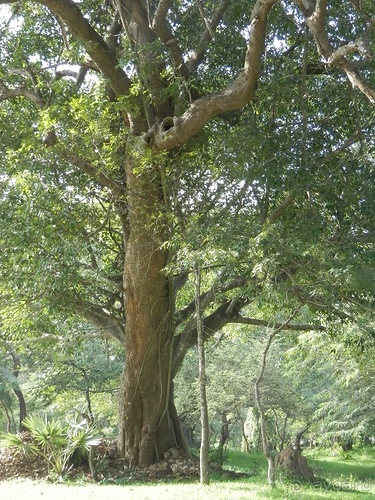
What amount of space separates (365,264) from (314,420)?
518 inches

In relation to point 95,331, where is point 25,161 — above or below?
above

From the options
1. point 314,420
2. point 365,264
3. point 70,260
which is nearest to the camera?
point 365,264

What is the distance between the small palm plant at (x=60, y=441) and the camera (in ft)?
28.3

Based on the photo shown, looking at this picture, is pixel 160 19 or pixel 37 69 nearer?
pixel 160 19

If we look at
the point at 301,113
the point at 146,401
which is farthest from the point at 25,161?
the point at 146,401

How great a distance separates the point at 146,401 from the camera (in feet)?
32.0

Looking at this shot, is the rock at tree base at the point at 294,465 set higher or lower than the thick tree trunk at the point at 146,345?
lower

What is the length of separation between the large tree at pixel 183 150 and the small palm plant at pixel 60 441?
110 centimetres

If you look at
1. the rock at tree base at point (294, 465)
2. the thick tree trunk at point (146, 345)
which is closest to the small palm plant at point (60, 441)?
the thick tree trunk at point (146, 345)

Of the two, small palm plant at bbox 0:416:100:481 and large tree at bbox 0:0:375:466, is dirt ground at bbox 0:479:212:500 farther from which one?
large tree at bbox 0:0:375:466

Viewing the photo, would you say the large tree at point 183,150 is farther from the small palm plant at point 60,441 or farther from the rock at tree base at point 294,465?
the rock at tree base at point 294,465

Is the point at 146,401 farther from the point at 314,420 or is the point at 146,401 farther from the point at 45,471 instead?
the point at 314,420

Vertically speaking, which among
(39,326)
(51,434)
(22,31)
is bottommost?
(51,434)

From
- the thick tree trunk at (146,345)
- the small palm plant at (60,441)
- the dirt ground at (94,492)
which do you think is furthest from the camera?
the thick tree trunk at (146,345)
